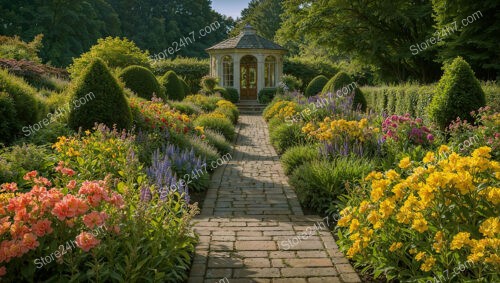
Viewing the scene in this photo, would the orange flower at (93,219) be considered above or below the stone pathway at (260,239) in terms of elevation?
above

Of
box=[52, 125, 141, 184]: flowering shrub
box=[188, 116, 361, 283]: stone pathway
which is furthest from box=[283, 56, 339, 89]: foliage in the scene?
box=[52, 125, 141, 184]: flowering shrub

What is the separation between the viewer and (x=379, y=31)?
728 inches

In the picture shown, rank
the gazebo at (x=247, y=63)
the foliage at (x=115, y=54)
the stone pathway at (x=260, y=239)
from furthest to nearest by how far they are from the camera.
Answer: the gazebo at (x=247, y=63), the foliage at (x=115, y=54), the stone pathway at (x=260, y=239)

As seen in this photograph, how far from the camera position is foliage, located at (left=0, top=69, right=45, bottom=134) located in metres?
7.01

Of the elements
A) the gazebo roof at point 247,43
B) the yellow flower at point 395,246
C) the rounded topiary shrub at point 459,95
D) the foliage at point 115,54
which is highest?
the gazebo roof at point 247,43

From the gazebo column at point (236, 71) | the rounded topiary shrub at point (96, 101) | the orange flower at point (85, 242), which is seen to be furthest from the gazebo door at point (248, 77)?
the orange flower at point (85, 242)

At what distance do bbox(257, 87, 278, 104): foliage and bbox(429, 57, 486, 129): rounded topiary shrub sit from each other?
17.1m

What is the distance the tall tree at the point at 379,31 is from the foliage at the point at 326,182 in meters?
12.7

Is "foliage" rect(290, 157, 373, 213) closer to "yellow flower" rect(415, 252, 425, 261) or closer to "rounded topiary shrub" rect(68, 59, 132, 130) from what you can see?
"yellow flower" rect(415, 252, 425, 261)

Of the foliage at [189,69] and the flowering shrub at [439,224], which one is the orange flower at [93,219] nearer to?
the flowering shrub at [439,224]

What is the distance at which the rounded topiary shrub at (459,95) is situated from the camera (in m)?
8.31

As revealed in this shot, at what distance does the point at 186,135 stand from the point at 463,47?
31.0ft

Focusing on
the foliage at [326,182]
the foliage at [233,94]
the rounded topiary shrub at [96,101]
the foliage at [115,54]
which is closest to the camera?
the foliage at [326,182]

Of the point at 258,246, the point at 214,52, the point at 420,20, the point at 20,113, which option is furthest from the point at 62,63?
the point at 258,246
